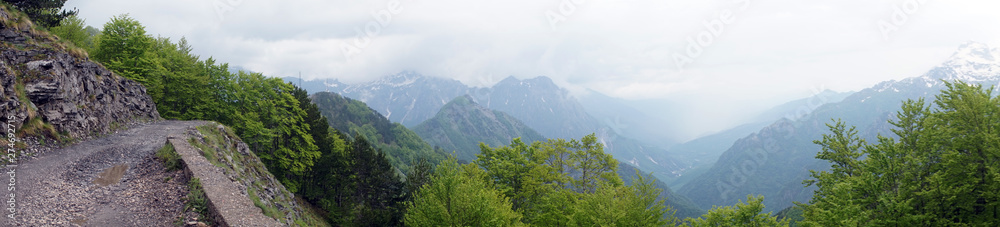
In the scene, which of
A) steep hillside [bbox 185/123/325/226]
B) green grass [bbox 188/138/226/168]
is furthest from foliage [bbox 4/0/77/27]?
green grass [bbox 188/138/226/168]

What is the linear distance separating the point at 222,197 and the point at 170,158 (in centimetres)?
639

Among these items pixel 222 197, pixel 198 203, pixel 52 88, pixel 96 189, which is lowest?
pixel 96 189

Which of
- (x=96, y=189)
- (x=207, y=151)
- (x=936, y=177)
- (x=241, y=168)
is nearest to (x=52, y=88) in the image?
(x=207, y=151)

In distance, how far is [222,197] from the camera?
18.0m

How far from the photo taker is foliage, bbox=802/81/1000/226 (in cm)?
2005

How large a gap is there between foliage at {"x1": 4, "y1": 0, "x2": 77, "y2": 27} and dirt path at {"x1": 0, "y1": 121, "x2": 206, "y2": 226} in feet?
49.6

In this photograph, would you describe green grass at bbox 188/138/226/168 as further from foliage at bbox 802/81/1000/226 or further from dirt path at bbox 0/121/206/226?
foliage at bbox 802/81/1000/226

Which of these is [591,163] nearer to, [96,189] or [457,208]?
[457,208]

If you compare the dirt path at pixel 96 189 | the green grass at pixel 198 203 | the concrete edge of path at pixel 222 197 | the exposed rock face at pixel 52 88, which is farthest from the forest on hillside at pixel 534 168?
the dirt path at pixel 96 189

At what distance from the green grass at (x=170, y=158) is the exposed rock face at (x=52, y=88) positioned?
6699mm

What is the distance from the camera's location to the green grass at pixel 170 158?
21.2 m

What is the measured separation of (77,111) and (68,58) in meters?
5.12

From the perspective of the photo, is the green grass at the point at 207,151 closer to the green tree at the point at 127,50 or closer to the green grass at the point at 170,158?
the green grass at the point at 170,158

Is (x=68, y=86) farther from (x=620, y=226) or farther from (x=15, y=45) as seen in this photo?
(x=620, y=226)
